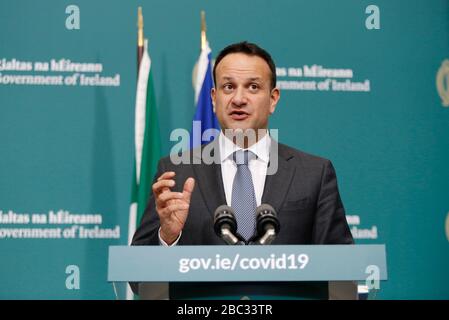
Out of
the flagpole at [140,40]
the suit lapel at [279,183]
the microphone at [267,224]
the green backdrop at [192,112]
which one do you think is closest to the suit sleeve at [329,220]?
the suit lapel at [279,183]

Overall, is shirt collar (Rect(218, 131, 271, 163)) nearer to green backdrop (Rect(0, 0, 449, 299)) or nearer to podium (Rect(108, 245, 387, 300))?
podium (Rect(108, 245, 387, 300))

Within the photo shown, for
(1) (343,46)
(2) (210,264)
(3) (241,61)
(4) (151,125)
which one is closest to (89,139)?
(4) (151,125)

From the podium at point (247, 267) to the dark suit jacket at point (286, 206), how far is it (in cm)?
54

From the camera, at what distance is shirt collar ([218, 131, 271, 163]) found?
2.97 meters

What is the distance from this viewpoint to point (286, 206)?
9.02ft

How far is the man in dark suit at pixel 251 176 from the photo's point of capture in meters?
2.73

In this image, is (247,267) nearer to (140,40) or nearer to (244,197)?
(244,197)

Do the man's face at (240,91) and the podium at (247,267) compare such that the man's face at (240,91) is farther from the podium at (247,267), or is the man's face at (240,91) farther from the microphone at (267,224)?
the podium at (247,267)

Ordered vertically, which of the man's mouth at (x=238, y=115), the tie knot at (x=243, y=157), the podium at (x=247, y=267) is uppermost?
the man's mouth at (x=238, y=115)

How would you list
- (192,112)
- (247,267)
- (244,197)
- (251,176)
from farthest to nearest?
1. (192,112)
2. (251,176)
3. (244,197)
4. (247,267)

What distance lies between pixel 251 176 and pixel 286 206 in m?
0.20

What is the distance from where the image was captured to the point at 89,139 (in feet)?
16.8

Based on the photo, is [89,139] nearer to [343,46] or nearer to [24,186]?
[24,186]

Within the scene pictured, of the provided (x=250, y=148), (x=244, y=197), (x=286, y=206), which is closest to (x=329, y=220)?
(x=286, y=206)
